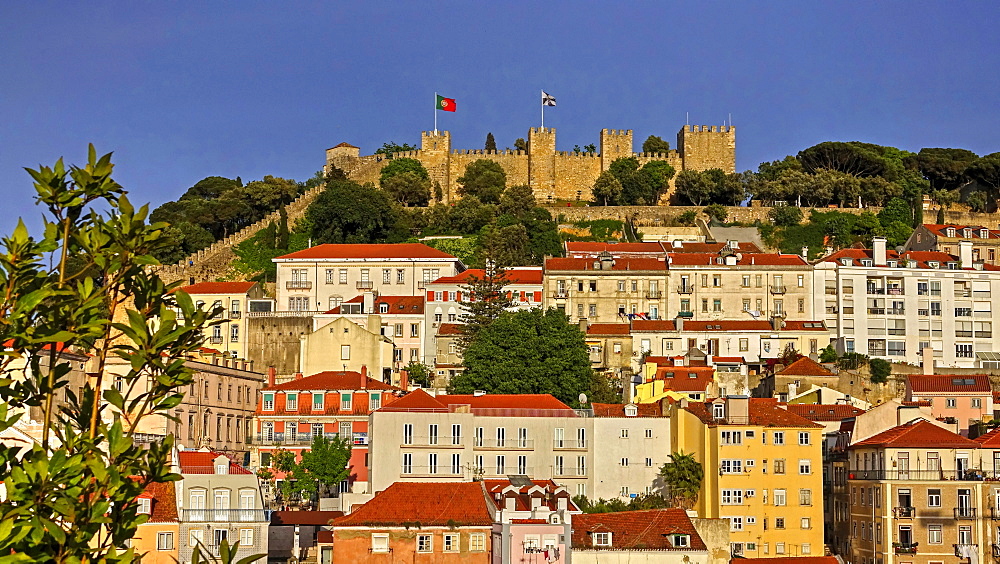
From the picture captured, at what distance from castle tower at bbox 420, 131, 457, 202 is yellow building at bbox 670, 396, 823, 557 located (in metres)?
61.3

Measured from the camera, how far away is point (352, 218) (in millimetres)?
94000

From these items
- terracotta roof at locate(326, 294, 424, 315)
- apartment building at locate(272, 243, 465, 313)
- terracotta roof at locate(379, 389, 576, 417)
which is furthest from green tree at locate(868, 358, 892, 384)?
apartment building at locate(272, 243, 465, 313)

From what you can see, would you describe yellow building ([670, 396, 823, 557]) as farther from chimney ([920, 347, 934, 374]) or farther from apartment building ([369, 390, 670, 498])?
A: chimney ([920, 347, 934, 374])

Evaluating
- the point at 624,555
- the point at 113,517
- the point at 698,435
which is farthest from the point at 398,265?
the point at 113,517

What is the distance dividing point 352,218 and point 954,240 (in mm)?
38849

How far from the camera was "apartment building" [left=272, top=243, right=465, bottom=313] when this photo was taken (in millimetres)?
83938

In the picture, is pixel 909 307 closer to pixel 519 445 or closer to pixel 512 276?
pixel 512 276

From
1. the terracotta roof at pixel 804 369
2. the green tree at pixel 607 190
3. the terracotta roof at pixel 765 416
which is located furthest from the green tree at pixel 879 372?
the green tree at pixel 607 190

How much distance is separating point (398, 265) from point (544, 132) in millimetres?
33071

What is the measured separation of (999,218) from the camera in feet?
341

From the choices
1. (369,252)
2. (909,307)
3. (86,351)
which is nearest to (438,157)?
(369,252)

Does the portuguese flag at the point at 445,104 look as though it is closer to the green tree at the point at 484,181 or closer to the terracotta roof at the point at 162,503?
the green tree at the point at 484,181

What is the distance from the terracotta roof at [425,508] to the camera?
46.2 m

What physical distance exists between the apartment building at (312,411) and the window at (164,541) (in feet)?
63.2
